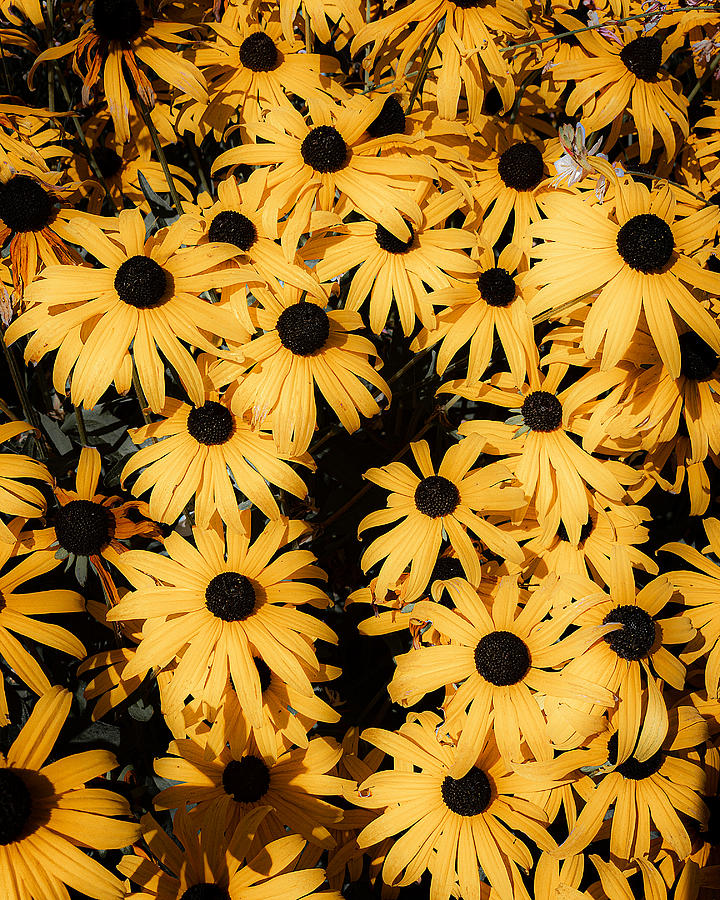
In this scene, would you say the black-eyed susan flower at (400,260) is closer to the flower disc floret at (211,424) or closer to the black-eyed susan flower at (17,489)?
the flower disc floret at (211,424)

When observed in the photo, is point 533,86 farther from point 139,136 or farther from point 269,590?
point 269,590

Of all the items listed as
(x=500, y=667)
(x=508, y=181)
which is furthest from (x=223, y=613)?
(x=508, y=181)

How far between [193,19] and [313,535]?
2.09m

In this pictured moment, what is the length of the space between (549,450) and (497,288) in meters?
0.51

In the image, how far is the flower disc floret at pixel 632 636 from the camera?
1.95m

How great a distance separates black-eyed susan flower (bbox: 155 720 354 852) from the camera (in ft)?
6.36

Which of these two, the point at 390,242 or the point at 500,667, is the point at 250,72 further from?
the point at 500,667

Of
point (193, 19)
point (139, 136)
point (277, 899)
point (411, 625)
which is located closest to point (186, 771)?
point (277, 899)

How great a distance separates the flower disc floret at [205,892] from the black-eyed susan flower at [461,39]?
2163mm

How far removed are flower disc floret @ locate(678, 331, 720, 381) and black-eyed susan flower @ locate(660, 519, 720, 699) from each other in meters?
0.45

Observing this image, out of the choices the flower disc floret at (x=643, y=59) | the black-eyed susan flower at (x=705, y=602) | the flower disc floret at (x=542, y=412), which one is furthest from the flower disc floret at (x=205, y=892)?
the flower disc floret at (x=643, y=59)

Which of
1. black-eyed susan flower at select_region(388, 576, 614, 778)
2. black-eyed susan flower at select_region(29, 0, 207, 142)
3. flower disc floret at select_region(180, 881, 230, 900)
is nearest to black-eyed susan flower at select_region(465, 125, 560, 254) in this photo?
black-eyed susan flower at select_region(29, 0, 207, 142)

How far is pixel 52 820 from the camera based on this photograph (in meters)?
1.58

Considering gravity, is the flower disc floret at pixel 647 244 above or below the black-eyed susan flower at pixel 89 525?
above
